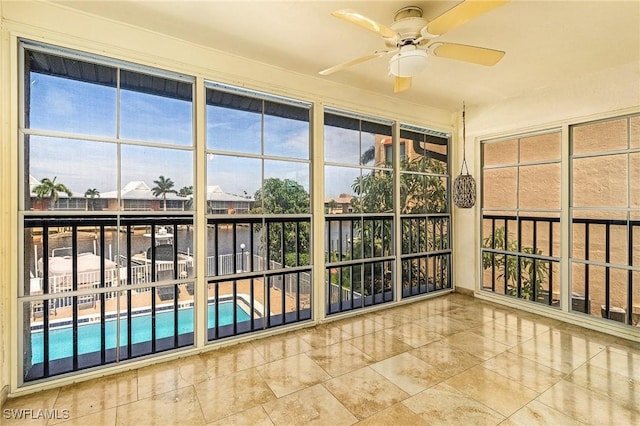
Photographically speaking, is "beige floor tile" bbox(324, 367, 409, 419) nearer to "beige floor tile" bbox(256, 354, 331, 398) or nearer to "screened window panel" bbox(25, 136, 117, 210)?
"beige floor tile" bbox(256, 354, 331, 398)

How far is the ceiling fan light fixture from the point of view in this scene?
86.7 inches

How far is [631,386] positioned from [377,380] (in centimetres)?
193

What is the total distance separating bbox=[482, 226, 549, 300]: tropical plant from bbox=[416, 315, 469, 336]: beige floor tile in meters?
1.29

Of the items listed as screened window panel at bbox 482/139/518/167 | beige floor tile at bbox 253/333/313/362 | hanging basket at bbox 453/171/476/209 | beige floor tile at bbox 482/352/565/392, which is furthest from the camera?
hanging basket at bbox 453/171/476/209

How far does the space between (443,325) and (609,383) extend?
4.72 feet

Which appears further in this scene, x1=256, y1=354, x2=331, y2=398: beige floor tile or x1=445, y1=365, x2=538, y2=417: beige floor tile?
x1=256, y1=354, x2=331, y2=398: beige floor tile

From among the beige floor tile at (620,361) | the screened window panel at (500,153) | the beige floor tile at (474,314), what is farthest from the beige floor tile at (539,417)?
the screened window panel at (500,153)

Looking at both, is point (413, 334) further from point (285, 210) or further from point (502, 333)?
point (285, 210)

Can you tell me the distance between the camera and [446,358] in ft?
9.19

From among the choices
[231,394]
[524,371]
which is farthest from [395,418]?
[524,371]

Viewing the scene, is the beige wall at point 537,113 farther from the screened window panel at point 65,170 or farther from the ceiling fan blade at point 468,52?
the screened window panel at point 65,170

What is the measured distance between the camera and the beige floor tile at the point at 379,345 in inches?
114

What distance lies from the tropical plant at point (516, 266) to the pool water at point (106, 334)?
3.97 m

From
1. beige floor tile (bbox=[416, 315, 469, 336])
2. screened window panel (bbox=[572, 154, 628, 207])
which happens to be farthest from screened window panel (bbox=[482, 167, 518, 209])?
beige floor tile (bbox=[416, 315, 469, 336])
